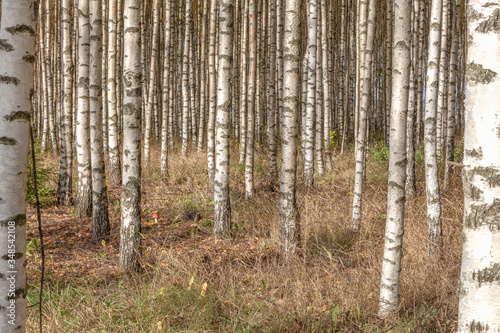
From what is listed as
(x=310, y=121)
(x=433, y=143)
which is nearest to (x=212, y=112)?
(x=310, y=121)

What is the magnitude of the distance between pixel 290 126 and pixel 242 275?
1.70 m

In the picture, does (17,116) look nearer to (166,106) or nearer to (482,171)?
(482,171)

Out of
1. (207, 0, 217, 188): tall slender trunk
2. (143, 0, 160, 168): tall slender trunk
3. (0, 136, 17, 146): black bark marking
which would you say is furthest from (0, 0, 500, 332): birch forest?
(143, 0, 160, 168): tall slender trunk

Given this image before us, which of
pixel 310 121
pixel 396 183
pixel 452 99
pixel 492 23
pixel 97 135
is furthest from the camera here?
pixel 452 99

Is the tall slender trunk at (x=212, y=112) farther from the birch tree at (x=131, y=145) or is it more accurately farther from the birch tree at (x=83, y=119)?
the birch tree at (x=131, y=145)

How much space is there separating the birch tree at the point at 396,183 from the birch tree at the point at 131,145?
8.27ft

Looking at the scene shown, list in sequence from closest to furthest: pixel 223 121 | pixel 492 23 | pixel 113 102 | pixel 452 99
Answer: pixel 492 23 < pixel 223 121 < pixel 113 102 < pixel 452 99

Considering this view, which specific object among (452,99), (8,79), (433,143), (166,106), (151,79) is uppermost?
(151,79)

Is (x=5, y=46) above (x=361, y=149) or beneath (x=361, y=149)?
above

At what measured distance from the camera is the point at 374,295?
3.36 meters

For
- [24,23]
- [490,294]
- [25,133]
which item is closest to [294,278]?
[490,294]

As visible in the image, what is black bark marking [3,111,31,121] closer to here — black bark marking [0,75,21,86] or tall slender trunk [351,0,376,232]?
black bark marking [0,75,21,86]

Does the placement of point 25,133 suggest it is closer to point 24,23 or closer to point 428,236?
point 24,23

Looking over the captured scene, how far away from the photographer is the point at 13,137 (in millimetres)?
1639
